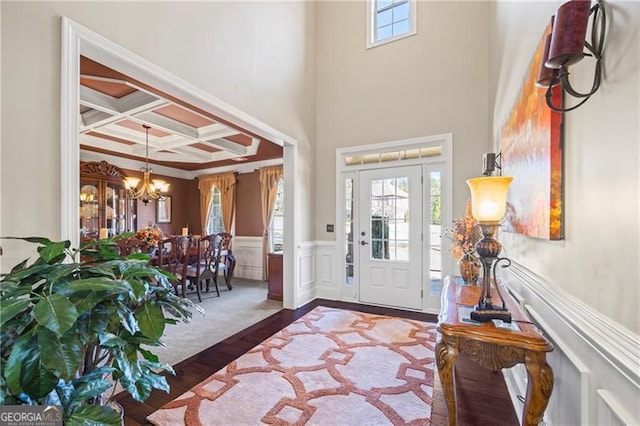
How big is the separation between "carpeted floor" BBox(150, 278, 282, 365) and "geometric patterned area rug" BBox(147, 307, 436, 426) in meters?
0.56

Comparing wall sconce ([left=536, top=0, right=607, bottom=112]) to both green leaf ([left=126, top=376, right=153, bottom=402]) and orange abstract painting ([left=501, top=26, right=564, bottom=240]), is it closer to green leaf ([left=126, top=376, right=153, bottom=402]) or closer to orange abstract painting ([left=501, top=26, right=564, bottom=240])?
orange abstract painting ([left=501, top=26, right=564, bottom=240])

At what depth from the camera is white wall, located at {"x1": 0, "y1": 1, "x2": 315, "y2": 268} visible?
1540 millimetres

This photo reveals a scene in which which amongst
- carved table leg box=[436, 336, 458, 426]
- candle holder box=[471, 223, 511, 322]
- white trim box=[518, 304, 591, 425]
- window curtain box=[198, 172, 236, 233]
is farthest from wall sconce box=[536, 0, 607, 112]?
window curtain box=[198, 172, 236, 233]

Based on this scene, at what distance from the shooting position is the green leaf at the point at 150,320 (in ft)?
3.14

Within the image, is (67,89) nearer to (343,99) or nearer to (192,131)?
(192,131)

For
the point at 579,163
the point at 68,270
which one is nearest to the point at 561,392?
the point at 579,163

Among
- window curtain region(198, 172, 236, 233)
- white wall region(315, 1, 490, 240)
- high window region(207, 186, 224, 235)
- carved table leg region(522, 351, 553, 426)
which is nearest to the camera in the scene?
carved table leg region(522, 351, 553, 426)

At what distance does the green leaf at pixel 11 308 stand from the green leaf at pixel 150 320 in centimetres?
30

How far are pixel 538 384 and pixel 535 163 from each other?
1.08 meters

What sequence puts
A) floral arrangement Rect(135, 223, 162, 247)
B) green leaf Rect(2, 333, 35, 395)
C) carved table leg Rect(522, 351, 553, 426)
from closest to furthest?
green leaf Rect(2, 333, 35, 395) < carved table leg Rect(522, 351, 553, 426) < floral arrangement Rect(135, 223, 162, 247)

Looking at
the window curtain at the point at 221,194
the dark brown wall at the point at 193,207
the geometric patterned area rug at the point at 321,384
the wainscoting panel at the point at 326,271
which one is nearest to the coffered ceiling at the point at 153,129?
the window curtain at the point at 221,194

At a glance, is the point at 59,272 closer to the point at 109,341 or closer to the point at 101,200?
the point at 109,341

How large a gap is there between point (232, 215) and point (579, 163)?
628 centimetres

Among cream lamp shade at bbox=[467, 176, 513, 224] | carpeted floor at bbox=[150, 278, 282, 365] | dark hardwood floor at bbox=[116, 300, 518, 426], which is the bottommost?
carpeted floor at bbox=[150, 278, 282, 365]
